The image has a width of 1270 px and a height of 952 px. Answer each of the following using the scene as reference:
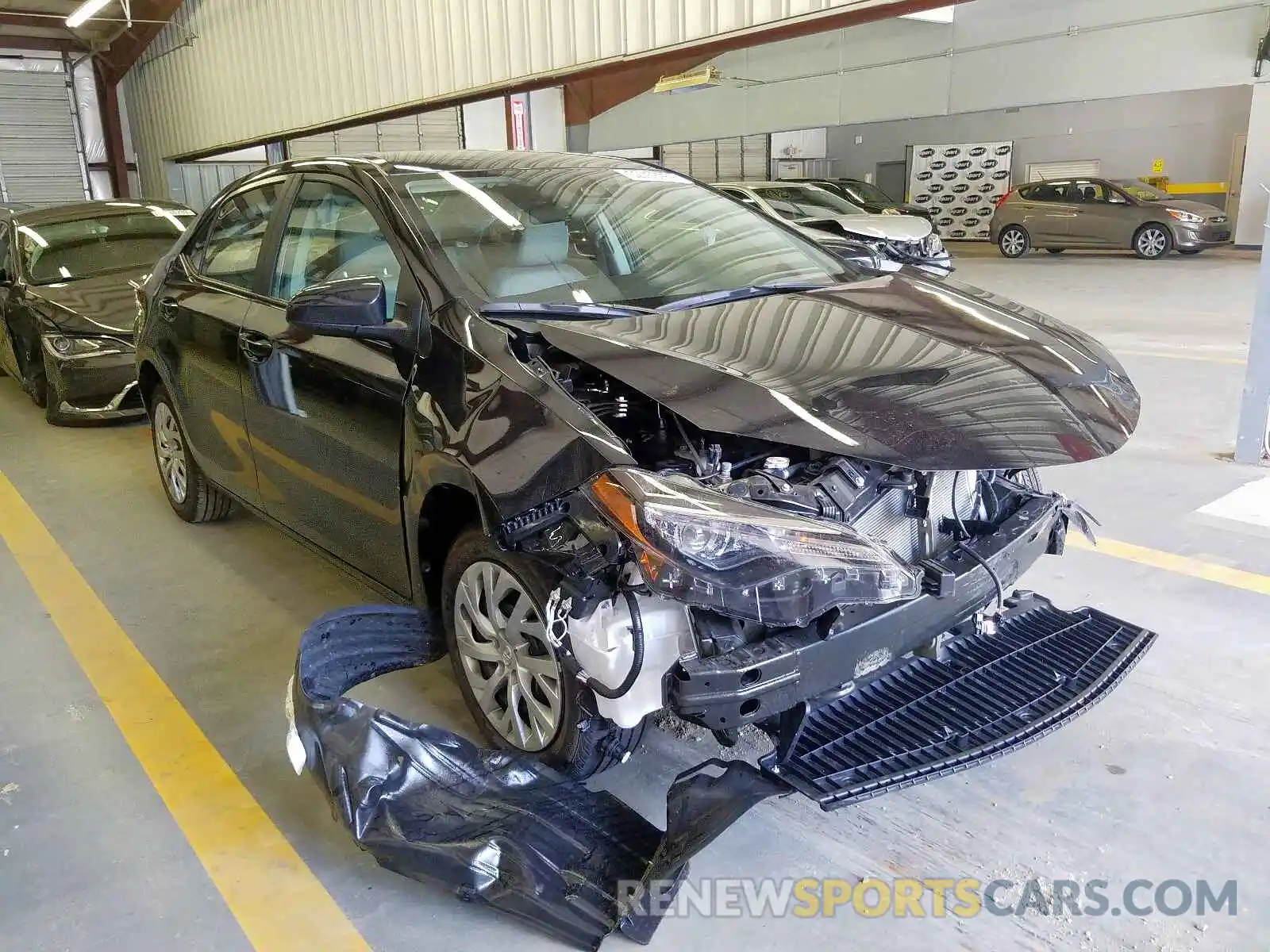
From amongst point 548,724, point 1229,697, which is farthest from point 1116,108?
point 548,724

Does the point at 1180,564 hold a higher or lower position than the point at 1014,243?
lower

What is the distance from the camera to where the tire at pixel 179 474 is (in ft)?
13.5

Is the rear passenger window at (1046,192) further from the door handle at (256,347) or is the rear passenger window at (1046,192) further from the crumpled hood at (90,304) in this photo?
the door handle at (256,347)

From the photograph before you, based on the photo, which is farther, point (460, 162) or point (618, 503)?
point (460, 162)

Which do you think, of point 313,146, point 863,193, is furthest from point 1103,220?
point 313,146

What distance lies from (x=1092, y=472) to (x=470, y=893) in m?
3.91

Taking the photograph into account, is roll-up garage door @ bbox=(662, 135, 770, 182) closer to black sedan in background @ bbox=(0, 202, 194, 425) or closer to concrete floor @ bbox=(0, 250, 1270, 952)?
black sedan in background @ bbox=(0, 202, 194, 425)

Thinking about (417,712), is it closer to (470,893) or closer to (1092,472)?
(470,893)

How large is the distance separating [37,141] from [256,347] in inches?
702

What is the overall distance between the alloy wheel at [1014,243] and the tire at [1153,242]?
179 cm

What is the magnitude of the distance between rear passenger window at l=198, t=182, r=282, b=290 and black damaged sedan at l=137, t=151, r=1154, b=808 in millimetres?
154

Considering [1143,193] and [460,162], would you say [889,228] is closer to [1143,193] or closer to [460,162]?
[460,162]

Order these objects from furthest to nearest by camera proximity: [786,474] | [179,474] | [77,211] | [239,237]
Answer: [77,211], [179,474], [239,237], [786,474]

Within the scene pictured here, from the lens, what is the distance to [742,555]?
1.73 metres
